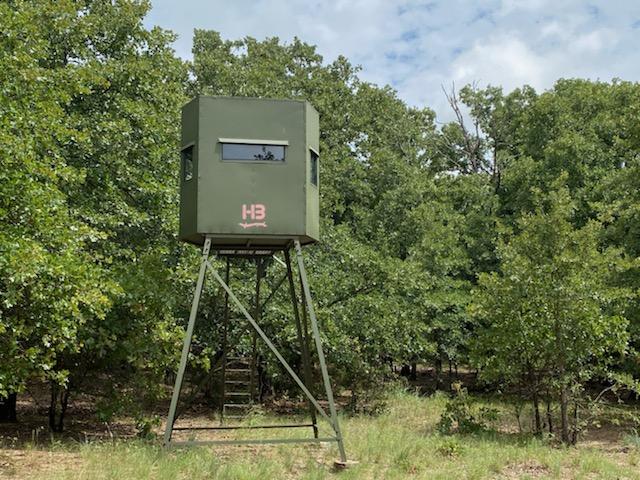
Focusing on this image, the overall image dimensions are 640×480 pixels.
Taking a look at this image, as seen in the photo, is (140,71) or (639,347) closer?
(140,71)

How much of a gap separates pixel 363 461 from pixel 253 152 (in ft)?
17.2

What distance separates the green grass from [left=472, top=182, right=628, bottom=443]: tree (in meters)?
2.02

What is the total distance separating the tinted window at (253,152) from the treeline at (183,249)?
8.69 ft

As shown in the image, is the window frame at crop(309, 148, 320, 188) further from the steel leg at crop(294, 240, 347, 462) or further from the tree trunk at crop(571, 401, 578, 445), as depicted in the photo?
the tree trunk at crop(571, 401, 578, 445)

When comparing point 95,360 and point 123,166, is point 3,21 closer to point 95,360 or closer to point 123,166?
point 123,166

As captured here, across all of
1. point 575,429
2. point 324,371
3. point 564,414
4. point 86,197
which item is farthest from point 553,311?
point 86,197

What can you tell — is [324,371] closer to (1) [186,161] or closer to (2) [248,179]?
(2) [248,179]

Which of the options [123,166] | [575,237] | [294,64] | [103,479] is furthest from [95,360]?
[294,64]

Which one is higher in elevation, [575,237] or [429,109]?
[429,109]

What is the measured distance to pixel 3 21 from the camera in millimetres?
11258

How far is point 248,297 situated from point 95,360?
4834 mm

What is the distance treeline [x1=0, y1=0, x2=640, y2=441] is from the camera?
389 inches

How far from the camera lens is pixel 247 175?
10.3 metres

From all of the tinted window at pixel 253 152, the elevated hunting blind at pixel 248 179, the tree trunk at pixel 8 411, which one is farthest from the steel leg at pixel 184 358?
the tree trunk at pixel 8 411
